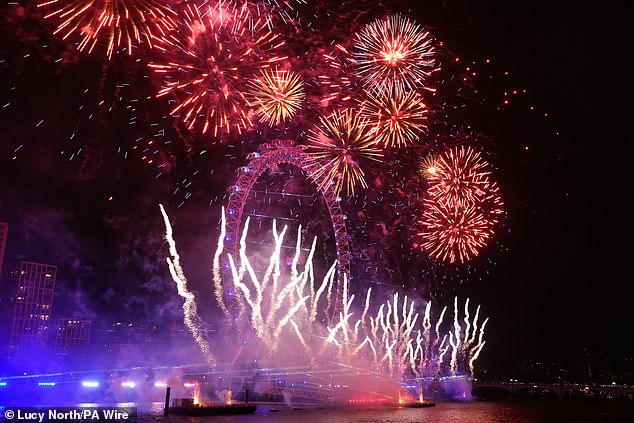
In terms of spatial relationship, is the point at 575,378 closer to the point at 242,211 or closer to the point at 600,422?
the point at 600,422

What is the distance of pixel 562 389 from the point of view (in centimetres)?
12344

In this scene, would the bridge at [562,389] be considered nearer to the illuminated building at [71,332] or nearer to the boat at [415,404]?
the boat at [415,404]

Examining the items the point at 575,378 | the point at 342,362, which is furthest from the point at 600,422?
the point at 575,378

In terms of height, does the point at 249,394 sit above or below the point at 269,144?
below

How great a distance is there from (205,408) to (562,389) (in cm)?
10444

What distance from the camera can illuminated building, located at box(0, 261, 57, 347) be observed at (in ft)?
364

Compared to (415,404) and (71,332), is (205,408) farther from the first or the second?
(71,332)

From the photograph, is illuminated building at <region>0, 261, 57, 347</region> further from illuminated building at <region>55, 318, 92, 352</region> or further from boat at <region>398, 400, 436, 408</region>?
boat at <region>398, 400, 436, 408</region>

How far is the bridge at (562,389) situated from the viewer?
11725cm

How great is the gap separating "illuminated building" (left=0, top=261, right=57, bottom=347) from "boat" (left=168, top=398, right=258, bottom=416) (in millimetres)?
80142

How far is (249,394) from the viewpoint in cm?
5078

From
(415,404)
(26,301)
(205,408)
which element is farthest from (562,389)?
(26,301)

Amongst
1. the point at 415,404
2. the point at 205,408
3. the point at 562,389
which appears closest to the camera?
the point at 205,408

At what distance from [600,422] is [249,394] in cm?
3606
